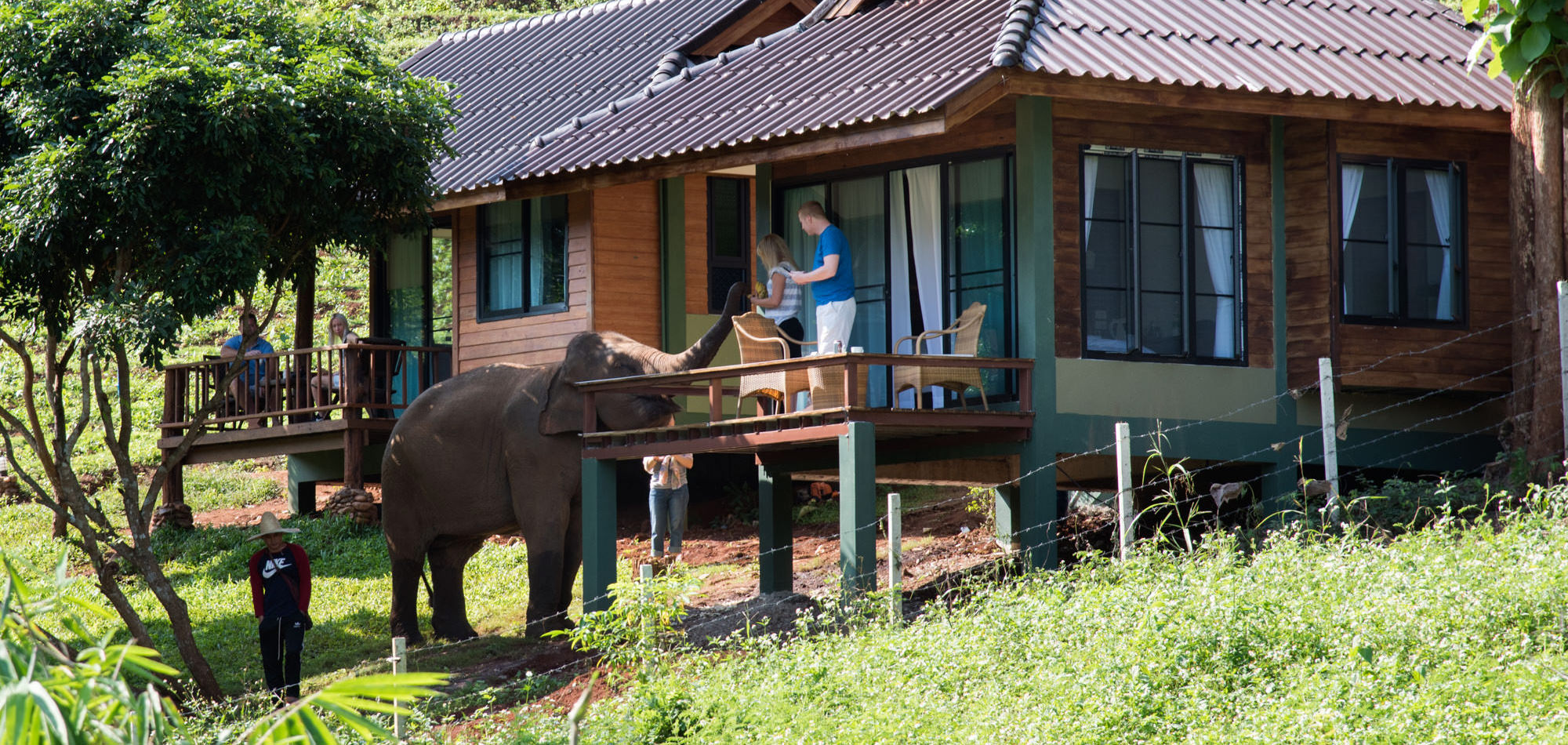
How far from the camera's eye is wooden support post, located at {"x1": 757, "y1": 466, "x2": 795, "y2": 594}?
16188 mm

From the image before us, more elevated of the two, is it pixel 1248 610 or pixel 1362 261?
pixel 1362 261

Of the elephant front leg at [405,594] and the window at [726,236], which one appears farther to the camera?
the window at [726,236]

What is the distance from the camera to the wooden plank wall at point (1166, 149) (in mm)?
14523

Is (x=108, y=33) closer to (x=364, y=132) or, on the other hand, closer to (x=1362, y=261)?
(x=364, y=132)

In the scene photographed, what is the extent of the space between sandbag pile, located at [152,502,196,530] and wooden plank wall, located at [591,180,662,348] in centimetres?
688

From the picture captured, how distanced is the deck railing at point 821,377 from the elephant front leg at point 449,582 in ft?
7.11

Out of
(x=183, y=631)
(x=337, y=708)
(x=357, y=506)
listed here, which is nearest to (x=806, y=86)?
(x=183, y=631)

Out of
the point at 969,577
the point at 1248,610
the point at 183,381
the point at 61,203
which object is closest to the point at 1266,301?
the point at 969,577

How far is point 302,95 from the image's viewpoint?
581 inches

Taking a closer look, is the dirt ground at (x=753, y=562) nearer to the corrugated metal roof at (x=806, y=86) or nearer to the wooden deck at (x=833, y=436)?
the wooden deck at (x=833, y=436)

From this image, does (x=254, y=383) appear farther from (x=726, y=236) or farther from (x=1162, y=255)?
(x=1162, y=255)

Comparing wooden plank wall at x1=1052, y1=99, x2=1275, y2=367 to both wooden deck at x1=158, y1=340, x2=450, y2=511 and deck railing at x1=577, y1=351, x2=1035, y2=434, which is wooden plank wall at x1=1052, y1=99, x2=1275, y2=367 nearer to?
deck railing at x1=577, y1=351, x2=1035, y2=434

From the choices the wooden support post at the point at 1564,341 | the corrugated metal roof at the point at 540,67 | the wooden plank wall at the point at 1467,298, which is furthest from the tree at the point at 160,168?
the wooden support post at the point at 1564,341

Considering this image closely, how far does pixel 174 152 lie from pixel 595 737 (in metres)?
6.30
